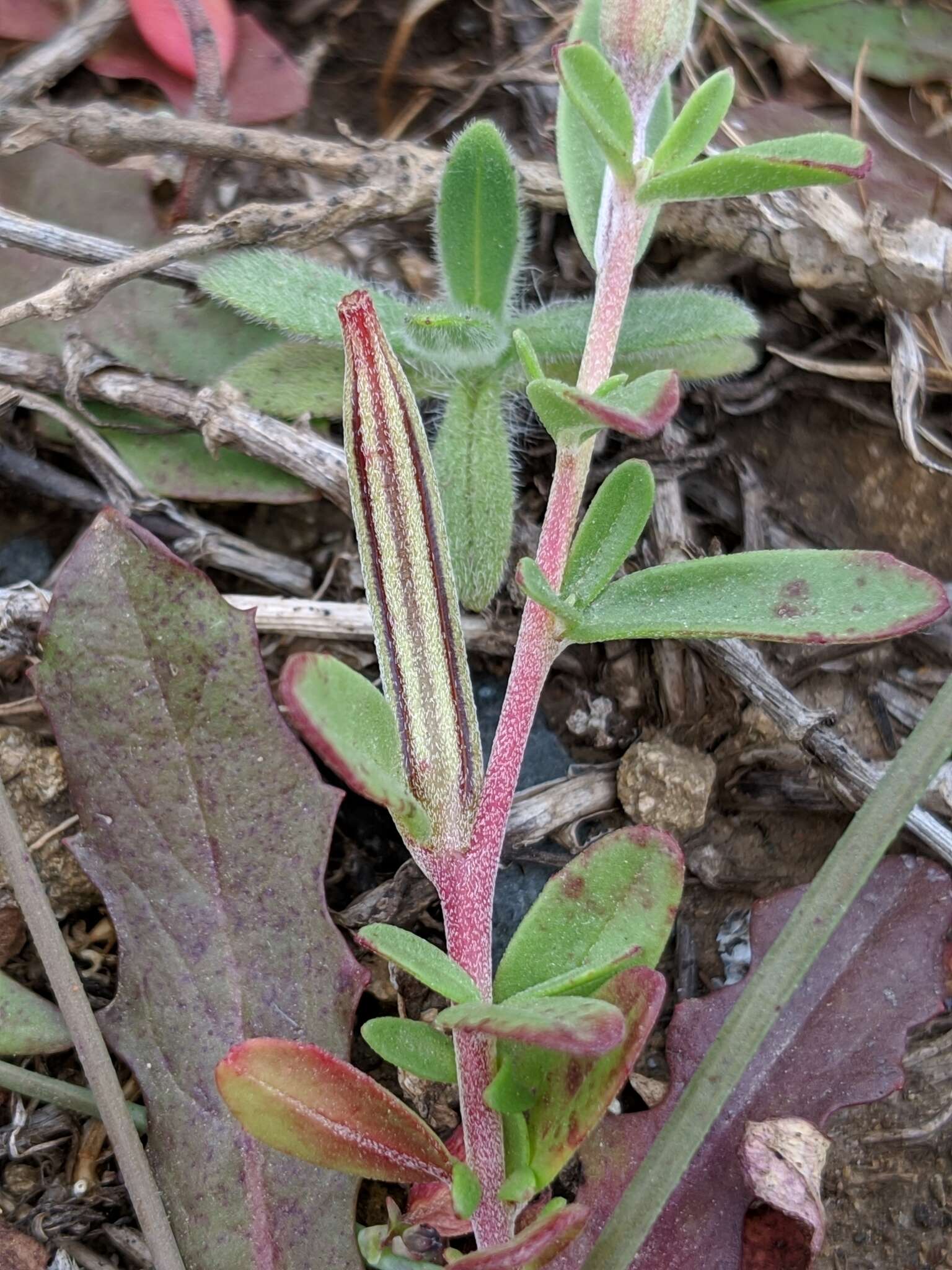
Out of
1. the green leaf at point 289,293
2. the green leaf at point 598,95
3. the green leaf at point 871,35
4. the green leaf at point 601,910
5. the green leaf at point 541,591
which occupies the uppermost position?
the green leaf at point 598,95

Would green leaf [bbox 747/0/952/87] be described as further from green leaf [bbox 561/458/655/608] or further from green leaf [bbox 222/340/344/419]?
green leaf [bbox 561/458/655/608]

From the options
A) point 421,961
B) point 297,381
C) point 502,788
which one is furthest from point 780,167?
point 421,961

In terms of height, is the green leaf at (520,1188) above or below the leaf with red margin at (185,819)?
below

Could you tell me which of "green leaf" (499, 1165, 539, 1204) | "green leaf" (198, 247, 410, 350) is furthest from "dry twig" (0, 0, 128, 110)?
"green leaf" (499, 1165, 539, 1204)

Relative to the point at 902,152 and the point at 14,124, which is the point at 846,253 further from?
the point at 14,124

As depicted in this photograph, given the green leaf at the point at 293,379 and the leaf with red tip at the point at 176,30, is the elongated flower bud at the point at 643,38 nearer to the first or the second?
the green leaf at the point at 293,379

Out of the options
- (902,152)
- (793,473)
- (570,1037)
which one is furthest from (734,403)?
(570,1037)

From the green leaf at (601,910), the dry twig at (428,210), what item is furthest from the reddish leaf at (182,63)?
the green leaf at (601,910)
